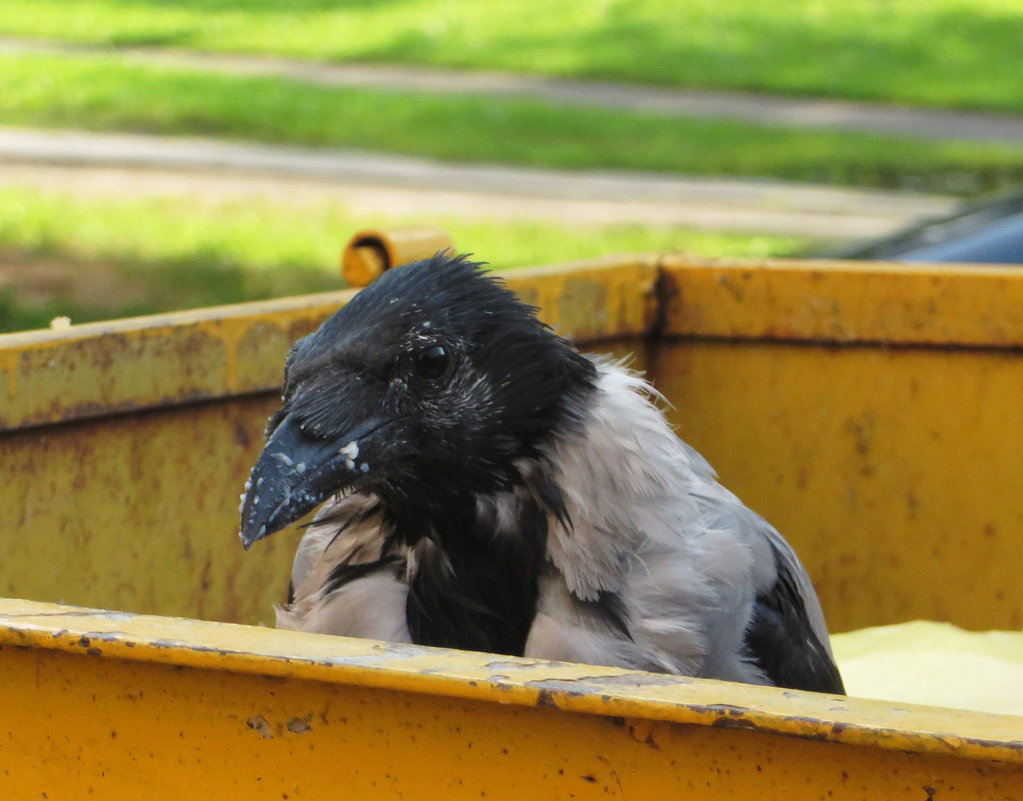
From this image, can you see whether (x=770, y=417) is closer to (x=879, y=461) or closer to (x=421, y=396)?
(x=879, y=461)

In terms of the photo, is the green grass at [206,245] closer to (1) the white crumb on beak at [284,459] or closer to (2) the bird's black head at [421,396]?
(2) the bird's black head at [421,396]

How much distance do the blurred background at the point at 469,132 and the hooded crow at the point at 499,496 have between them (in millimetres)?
4276

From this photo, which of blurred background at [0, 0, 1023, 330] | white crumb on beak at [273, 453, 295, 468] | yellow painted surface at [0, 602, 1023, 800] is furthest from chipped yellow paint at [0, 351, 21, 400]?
blurred background at [0, 0, 1023, 330]

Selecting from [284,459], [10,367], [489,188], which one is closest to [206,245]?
[489,188]

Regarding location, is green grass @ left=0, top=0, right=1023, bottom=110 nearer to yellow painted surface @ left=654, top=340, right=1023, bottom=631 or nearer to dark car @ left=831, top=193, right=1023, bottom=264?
dark car @ left=831, top=193, right=1023, bottom=264

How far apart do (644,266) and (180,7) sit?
20.0m

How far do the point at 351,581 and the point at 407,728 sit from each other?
0.84 m

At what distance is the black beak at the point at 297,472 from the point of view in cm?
215

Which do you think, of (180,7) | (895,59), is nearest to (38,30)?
(180,7)

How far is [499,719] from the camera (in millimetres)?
1647

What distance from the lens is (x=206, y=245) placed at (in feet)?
33.6

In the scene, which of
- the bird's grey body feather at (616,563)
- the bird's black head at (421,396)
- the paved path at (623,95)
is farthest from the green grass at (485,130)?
the bird's black head at (421,396)

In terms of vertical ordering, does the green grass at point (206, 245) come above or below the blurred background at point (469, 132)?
below

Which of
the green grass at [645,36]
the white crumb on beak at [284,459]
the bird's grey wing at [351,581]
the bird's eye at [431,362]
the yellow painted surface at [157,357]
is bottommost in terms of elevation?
the bird's grey wing at [351,581]
